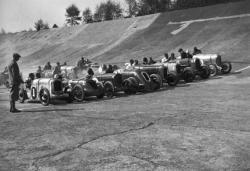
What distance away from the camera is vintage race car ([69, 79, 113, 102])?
14.4 metres

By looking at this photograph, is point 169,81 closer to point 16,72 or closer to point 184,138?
point 16,72

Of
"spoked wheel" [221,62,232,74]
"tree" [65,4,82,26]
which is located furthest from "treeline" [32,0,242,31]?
"spoked wheel" [221,62,232,74]

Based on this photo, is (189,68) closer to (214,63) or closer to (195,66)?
(195,66)

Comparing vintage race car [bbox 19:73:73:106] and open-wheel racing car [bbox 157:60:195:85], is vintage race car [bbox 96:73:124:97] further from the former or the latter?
open-wheel racing car [bbox 157:60:195:85]

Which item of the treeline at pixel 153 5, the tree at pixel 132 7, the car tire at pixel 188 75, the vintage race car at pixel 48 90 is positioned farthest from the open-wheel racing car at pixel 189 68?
the tree at pixel 132 7

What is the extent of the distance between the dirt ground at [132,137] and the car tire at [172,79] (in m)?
5.50

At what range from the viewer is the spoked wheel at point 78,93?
14266 millimetres

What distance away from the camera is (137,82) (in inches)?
638

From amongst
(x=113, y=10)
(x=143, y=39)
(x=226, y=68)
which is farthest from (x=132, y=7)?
(x=226, y=68)

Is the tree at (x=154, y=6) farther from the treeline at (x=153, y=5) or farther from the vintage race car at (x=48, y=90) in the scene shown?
the vintage race car at (x=48, y=90)

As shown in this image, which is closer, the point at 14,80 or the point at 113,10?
Answer: the point at 14,80

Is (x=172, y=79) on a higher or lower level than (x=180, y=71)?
lower

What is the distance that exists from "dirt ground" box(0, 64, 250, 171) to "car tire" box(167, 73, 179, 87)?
217 inches

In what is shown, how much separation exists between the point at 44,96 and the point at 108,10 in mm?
93890
